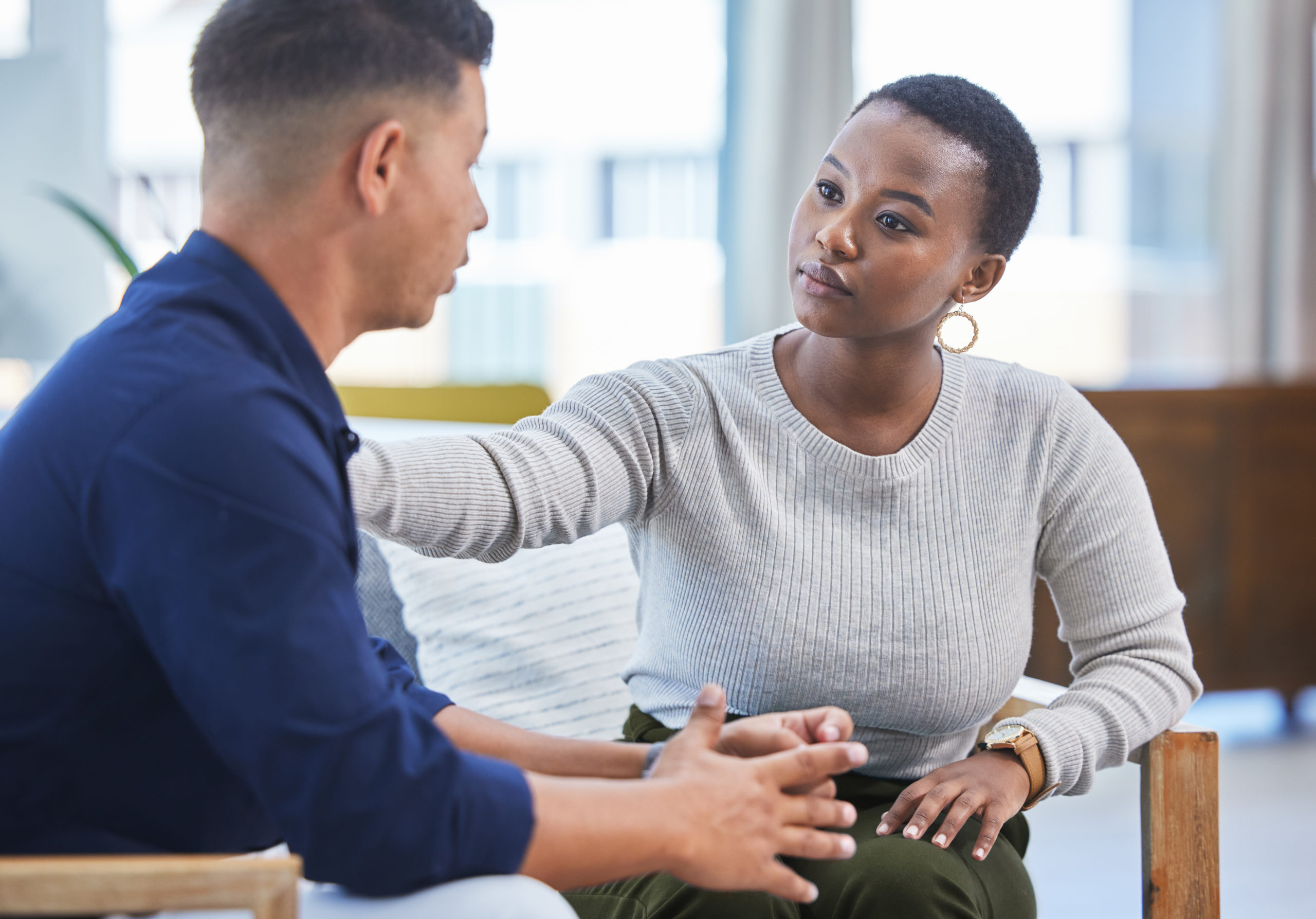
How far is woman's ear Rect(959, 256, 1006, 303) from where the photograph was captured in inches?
57.4

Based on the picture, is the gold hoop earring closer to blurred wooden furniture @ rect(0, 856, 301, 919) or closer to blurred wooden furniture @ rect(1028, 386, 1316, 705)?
blurred wooden furniture @ rect(0, 856, 301, 919)

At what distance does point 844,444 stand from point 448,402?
54.0 inches

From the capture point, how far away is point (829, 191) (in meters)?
1.40

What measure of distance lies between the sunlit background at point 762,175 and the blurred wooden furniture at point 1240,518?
12cm

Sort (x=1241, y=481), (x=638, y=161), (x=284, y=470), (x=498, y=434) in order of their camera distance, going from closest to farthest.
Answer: (x=284, y=470), (x=498, y=434), (x=1241, y=481), (x=638, y=161)

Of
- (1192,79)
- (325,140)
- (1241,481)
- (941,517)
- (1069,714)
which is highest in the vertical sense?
(1192,79)

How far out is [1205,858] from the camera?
4.26 ft

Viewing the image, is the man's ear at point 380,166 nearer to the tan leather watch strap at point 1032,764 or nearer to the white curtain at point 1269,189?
the tan leather watch strap at point 1032,764

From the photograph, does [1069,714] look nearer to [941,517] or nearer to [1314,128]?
[941,517]

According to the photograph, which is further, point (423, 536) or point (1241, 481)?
point (1241, 481)

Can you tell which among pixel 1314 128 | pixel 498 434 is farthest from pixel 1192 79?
pixel 498 434

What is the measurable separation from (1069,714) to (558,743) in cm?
57

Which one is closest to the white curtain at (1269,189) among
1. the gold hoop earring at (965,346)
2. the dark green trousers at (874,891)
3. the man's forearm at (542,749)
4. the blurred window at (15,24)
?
the gold hoop earring at (965,346)

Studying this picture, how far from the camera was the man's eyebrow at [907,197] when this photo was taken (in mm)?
1347
